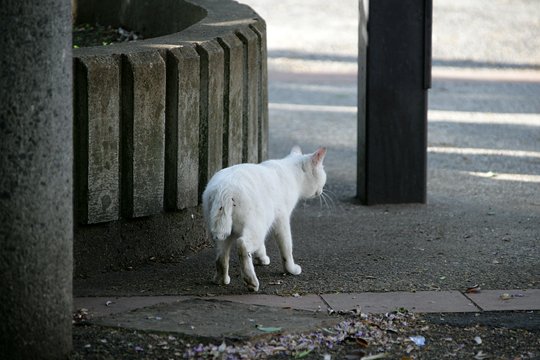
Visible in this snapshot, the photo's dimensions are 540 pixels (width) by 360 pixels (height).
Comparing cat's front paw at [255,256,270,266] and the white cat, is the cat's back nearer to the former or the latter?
the white cat

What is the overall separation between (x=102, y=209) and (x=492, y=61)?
1068 centimetres

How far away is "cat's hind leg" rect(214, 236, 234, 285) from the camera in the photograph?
573cm

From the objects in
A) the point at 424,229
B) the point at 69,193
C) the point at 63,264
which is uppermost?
the point at 69,193

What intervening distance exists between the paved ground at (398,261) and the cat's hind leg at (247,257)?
0.29 ft

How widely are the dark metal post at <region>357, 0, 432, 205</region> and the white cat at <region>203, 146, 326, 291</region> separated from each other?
1637 millimetres

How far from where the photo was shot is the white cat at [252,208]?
18.1ft

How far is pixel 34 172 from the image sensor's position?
417 cm

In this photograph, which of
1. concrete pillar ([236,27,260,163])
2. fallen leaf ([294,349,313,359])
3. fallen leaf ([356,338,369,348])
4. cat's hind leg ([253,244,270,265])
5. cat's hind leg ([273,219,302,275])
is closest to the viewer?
fallen leaf ([294,349,313,359])

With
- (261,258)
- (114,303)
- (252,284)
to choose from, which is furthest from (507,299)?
(114,303)

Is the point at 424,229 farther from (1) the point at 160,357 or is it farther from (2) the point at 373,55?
(1) the point at 160,357

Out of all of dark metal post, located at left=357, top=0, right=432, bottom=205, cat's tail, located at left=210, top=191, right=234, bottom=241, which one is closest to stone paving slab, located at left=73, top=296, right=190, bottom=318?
cat's tail, located at left=210, top=191, right=234, bottom=241

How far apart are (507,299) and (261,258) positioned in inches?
56.3

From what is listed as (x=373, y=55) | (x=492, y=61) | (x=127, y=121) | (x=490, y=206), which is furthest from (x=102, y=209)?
(x=492, y=61)

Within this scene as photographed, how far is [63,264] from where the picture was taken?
4.31 meters
